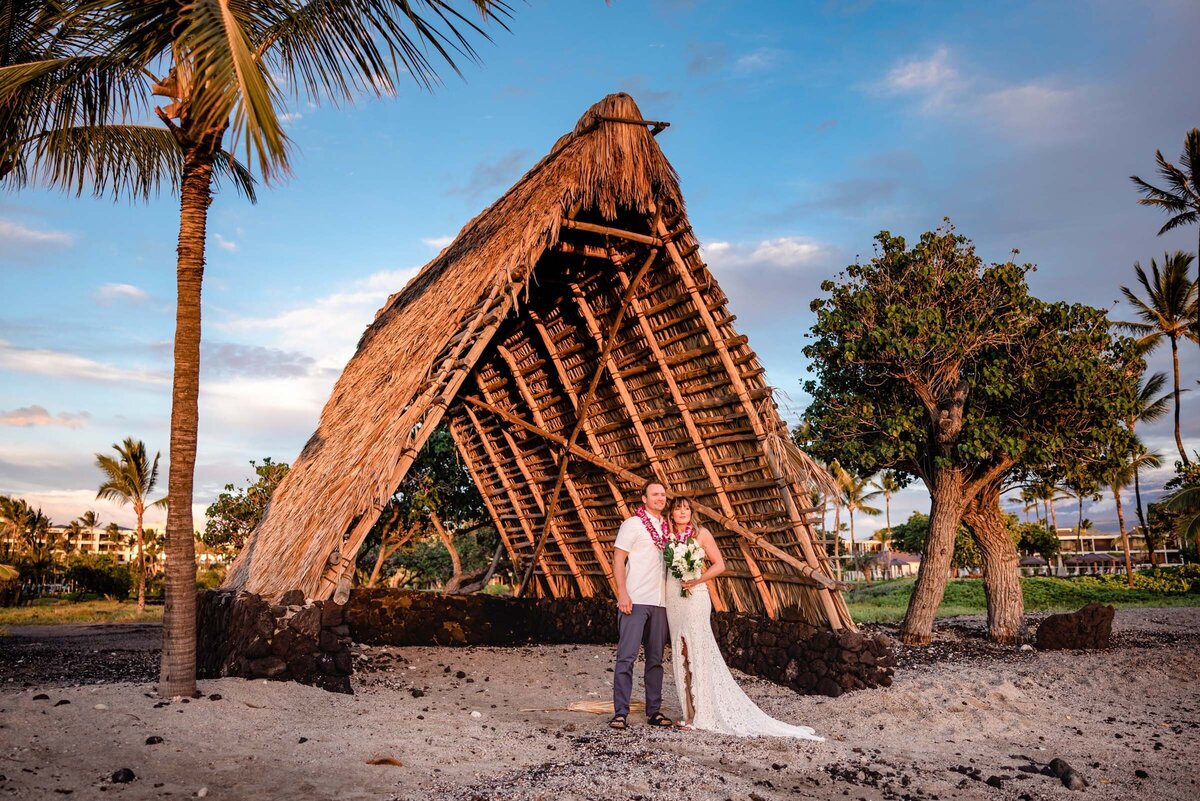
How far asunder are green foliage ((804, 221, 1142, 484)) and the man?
6.28 metres

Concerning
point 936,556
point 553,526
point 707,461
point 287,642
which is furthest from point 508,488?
point 936,556

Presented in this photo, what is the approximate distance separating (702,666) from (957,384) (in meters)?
7.56

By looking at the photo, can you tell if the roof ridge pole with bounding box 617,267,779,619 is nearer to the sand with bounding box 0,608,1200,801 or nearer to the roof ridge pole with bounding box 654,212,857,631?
the roof ridge pole with bounding box 654,212,857,631

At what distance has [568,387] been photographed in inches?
398

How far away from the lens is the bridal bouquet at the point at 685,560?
5488mm

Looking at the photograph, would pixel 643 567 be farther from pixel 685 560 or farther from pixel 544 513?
pixel 544 513

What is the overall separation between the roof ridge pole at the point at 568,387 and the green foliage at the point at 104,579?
91.0ft

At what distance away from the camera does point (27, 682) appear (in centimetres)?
751

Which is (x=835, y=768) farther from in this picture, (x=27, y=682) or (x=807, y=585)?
(x=27, y=682)

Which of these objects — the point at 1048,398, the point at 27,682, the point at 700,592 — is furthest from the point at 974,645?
the point at 27,682

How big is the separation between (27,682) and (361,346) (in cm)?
641

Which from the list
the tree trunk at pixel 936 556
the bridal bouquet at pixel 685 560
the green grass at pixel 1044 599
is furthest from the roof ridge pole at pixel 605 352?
the green grass at pixel 1044 599

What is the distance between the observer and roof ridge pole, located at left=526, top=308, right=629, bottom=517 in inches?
399

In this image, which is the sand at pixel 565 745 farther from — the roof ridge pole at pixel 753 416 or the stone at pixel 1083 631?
the stone at pixel 1083 631
